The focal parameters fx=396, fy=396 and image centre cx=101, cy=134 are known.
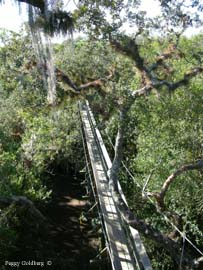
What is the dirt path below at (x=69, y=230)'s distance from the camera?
7.52 meters

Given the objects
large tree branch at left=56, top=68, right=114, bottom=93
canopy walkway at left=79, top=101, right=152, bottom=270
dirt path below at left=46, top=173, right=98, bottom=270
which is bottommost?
dirt path below at left=46, top=173, right=98, bottom=270

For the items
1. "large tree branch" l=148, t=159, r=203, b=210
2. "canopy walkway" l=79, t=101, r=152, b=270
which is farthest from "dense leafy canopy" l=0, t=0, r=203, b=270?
"canopy walkway" l=79, t=101, r=152, b=270

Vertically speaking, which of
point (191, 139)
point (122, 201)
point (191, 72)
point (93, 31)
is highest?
point (93, 31)

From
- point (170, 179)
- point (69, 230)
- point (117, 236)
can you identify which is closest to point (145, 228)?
point (117, 236)

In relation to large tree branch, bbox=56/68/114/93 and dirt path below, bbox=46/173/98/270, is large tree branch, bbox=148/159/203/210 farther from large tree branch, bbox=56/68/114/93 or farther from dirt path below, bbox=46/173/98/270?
large tree branch, bbox=56/68/114/93

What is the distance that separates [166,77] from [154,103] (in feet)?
3.47

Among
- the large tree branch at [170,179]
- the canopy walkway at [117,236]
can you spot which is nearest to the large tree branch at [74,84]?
the canopy walkway at [117,236]

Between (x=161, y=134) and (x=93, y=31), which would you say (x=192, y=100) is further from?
(x=93, y=31)

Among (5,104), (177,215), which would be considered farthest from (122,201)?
(5,104)

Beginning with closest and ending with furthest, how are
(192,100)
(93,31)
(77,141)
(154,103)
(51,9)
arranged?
(51,9) < (93,31) < (192,100) < (154,103) < (77,141)

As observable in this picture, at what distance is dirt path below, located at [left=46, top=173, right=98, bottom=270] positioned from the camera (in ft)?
24.7

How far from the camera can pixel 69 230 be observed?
29.2ft

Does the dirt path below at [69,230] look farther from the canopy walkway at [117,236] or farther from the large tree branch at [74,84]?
the large tree branch at [74,84]

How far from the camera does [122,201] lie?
5.44 meters
